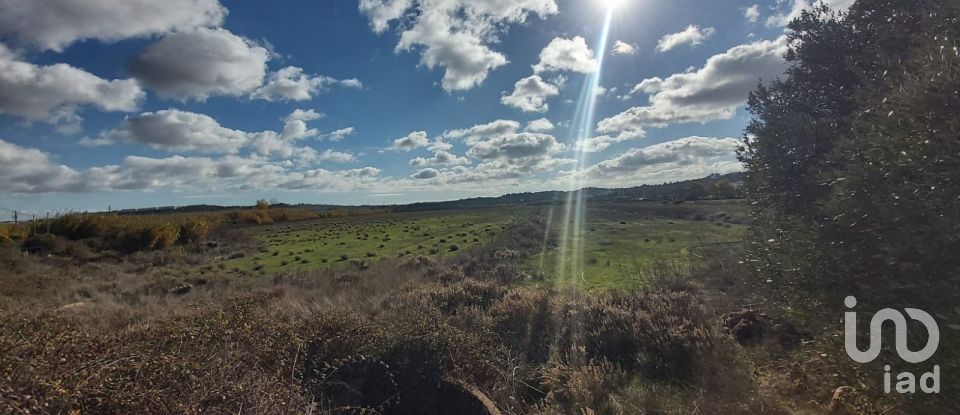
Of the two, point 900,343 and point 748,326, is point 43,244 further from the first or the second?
point 900,343

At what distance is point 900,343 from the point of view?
4.19 metres

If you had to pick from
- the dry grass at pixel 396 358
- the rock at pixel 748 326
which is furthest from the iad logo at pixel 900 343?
the rock at pixel 748 326

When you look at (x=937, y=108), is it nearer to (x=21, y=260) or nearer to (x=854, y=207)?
(x=854, y=207)

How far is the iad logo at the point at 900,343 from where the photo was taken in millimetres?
4039

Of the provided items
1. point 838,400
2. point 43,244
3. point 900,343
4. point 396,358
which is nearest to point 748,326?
point 838,400

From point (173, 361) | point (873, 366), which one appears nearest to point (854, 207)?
point (873, 366)

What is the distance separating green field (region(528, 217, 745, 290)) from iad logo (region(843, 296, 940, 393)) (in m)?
7.55

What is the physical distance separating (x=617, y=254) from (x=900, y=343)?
21461 millimetres

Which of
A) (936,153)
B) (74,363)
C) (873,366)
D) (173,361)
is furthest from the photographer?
(173,361)

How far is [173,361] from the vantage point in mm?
6168

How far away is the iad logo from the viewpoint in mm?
4039

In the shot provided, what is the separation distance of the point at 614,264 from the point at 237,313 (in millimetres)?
17187

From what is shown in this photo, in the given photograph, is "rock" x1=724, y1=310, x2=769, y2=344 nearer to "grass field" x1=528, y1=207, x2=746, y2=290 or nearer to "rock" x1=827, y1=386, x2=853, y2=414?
"grass field" x1=528, y1=207, x2=746, y2=290

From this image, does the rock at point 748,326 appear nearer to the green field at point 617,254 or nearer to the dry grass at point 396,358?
the dry grass at point 396,358
